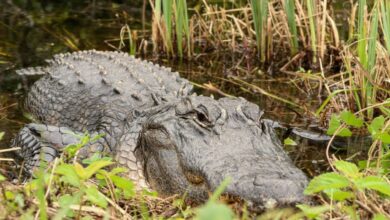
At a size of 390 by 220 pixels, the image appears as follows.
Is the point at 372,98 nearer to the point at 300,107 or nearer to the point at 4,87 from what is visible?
the point at 300,107

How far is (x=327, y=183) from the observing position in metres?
3.04

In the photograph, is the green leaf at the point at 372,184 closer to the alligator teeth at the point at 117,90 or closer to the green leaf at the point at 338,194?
the green leaf at the point at 338,194

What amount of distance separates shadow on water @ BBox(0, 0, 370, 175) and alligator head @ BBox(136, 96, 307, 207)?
3.61 feet

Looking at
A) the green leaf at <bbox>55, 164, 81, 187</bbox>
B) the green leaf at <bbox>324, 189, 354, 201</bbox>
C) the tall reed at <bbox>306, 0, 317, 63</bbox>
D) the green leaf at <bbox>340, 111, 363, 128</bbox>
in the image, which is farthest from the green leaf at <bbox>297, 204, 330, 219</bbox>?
the tall reed at <bbox>306, 0, 317, 63</bbox>

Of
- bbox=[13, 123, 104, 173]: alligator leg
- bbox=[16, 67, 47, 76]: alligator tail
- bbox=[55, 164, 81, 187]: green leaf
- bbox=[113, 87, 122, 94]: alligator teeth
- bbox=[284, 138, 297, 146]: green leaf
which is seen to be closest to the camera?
bbox=[55, 164, 81, 187]: green leaf

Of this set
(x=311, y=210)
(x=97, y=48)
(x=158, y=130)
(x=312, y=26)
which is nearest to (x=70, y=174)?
(x=311, y=210)

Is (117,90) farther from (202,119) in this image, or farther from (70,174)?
(70,174)

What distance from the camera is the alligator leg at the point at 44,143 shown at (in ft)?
16.2

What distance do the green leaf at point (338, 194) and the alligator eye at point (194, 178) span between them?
0.71 meters

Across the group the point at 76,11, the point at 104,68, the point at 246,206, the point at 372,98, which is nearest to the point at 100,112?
the point at 104,68

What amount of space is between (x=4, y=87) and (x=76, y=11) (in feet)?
10.4

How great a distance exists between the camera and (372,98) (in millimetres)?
5488

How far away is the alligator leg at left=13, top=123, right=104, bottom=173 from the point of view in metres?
4.95

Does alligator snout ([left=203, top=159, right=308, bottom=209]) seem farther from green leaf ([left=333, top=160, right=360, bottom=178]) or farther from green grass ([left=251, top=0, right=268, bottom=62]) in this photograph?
green grass ([left=251, top=0, right=268, bottom=62])
